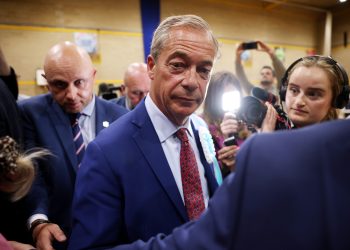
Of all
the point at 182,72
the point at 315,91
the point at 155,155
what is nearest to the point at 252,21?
the point at 315,91

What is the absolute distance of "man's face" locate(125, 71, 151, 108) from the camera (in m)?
3.24

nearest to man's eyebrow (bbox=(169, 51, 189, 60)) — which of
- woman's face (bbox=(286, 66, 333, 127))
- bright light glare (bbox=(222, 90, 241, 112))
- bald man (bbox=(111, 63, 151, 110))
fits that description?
woman's face (bbox=(286, 66, 333, 127))

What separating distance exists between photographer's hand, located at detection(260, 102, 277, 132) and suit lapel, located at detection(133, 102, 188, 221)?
2.63ft

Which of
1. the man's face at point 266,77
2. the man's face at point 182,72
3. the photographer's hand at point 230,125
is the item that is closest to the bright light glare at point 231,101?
the photographer's hand at point 230,125

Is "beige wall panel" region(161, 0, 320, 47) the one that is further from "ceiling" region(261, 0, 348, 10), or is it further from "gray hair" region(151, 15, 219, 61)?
"gray hair" region(151, 15, 219, 61)

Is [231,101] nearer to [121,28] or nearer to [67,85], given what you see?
[67,85]

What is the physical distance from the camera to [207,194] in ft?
4.23

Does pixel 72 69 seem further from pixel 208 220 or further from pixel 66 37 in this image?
pixel 66 37

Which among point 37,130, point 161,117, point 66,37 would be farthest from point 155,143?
point 66,37

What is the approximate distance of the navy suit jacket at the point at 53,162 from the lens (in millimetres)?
1599

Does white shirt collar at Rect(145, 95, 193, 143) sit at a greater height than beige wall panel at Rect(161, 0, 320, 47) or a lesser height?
lesser

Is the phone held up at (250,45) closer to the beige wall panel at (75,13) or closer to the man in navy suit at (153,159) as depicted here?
the man in navy suit at (153,159)

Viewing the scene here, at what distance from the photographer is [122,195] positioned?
102 centimetres

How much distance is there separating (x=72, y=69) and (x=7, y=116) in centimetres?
53
